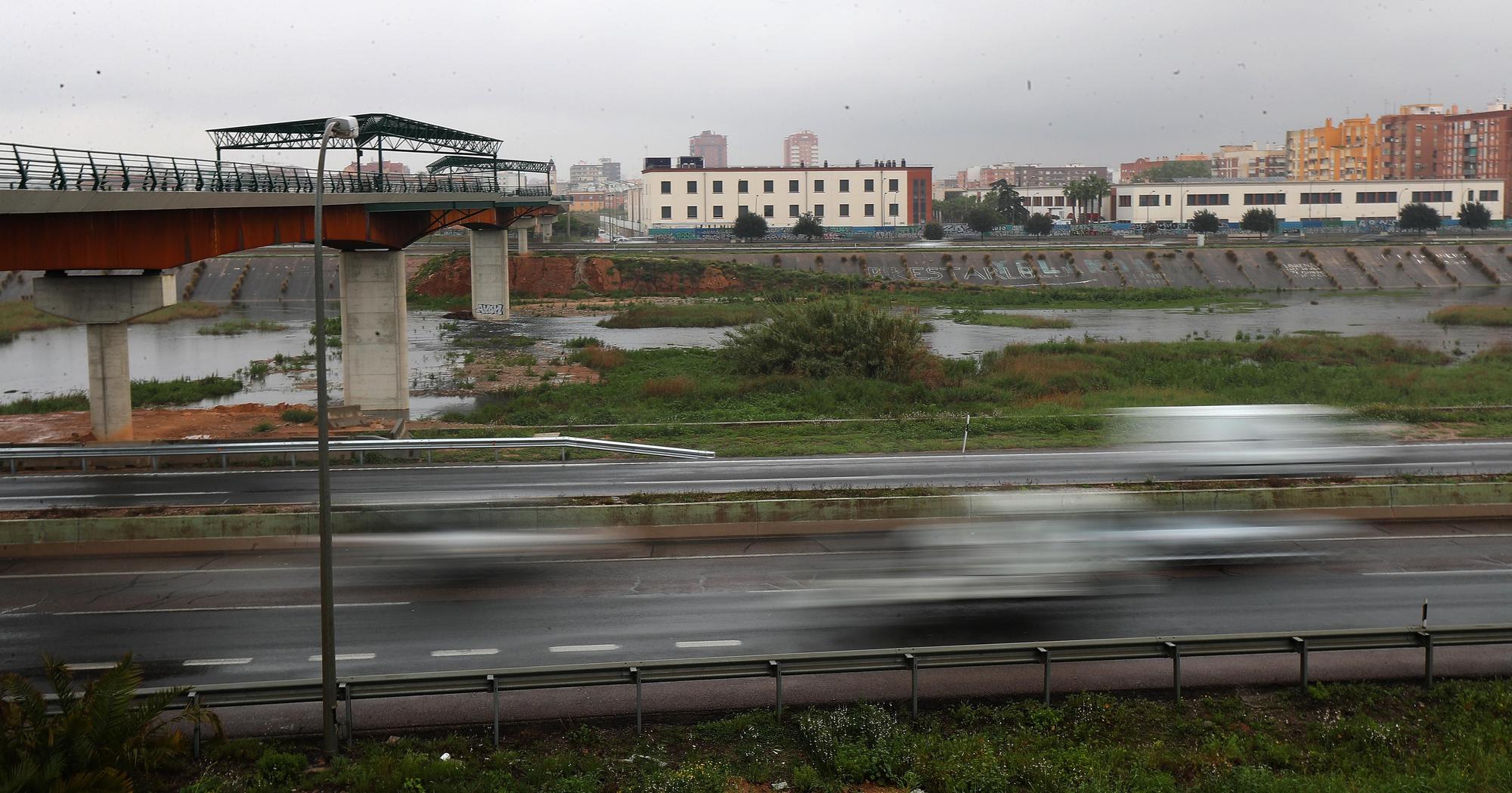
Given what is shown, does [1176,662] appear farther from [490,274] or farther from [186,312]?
[186,312]

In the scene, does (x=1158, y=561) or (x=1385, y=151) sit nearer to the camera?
(x=1158, y=561)

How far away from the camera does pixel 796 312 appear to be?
1984 inches

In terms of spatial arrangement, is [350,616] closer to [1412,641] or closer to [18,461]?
[1412,641]

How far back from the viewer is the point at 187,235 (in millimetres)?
33812

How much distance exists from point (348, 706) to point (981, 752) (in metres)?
6.96

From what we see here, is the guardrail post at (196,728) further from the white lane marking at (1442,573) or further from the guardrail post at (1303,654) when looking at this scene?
the white lane marking at (1442,573)

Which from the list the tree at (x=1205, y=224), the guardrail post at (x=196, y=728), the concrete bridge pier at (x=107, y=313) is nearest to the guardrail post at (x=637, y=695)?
the guardrail post at (x=196, y=728)

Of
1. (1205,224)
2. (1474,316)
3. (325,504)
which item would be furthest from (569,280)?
(325,504)

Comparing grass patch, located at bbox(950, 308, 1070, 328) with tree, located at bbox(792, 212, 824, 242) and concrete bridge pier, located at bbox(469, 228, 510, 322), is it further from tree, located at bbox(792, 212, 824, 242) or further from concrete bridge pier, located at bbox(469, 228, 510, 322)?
tree, located at bbox(792, 212, 824, 242)

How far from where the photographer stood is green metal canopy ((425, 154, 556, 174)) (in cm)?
8459


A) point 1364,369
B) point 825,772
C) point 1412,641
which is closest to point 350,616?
point 825,772

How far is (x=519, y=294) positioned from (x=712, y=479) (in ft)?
237

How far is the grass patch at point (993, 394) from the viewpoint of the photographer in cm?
3697

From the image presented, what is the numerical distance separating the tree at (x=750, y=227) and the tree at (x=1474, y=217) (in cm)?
7512
